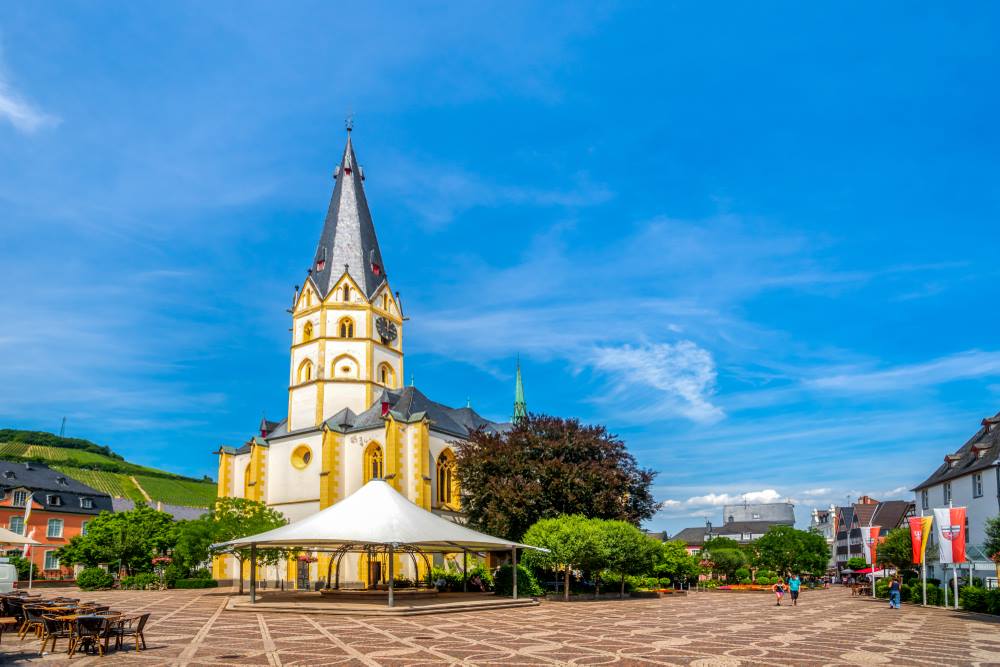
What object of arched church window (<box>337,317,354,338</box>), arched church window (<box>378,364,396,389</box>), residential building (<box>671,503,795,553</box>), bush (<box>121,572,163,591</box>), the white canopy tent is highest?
arched church window (<box>337,317,354,338</box>)

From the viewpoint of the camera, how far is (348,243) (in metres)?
56.6

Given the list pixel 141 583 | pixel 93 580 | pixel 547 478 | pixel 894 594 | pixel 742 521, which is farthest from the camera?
pixel 742 521

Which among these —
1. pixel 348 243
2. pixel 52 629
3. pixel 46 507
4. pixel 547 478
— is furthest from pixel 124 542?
pixel 52 629

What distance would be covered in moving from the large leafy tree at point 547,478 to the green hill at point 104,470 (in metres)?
66.1

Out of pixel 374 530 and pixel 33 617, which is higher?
pixel 374 530

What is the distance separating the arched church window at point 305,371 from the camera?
5469cm

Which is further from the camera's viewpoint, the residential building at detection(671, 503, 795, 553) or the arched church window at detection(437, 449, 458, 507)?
the residential building at detection(671, 503, 795, 553)

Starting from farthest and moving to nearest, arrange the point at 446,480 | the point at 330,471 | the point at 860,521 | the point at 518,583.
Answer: the point at 860,521, the point at 446,480, the point at 330,471, the point at 518,583

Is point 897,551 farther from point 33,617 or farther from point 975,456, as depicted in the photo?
point 33,617

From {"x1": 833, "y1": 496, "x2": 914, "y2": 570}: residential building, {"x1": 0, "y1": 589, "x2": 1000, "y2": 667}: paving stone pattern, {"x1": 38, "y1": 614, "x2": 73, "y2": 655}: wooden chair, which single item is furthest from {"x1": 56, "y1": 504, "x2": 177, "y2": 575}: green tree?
{"x1": 833, "y1": 496, "x2": 914, "y2": 570}: residential building

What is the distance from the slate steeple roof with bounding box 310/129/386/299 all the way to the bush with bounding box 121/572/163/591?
20.9 m

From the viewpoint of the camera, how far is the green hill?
10100 centimetres

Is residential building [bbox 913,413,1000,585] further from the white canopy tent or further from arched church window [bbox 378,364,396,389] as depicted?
arched church window [bbox 378,364,396,389]

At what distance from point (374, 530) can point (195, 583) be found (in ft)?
87.6
